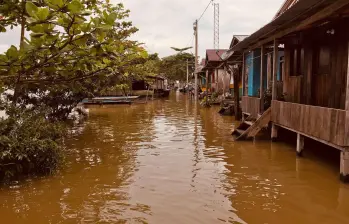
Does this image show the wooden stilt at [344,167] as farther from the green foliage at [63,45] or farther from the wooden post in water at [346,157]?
the green foliage at [63,45]

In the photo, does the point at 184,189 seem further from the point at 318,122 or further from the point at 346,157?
the point at 318,122

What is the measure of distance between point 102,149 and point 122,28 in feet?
42.1

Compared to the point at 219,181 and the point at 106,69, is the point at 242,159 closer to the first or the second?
the point at 219,181

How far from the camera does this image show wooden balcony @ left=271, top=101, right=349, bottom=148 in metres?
6.43

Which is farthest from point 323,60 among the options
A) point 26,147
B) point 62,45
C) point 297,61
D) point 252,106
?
point 62,45

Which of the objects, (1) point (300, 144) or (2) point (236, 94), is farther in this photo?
(2) point (236, 94)

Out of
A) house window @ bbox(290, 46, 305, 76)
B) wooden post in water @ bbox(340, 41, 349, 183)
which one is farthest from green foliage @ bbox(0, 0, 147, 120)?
house window @ bbox(290, 46, 305, 76)

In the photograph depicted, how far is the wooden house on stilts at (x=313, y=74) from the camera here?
679 centimetres

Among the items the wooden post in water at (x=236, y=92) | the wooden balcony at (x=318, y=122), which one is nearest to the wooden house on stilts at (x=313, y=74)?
the wooden balcony at (x=318, y=122)

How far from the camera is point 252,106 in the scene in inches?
523

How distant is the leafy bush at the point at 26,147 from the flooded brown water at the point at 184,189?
367 millimetres

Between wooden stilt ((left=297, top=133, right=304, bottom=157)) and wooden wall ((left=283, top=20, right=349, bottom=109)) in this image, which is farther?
wooden wall ((left=283, top=20, right=349, bottom=109))

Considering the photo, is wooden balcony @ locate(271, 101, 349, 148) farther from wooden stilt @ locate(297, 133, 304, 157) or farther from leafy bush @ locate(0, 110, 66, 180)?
leafy bush @ locate(0, 110, 66, 180)

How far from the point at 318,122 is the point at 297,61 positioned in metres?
5.07
